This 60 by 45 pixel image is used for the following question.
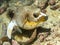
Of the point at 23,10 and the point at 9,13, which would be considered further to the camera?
the point at 9,13

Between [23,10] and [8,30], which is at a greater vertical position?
[23,10]

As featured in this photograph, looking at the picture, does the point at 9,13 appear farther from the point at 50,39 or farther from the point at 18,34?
the point at 50,39

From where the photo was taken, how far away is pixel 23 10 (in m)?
3.19

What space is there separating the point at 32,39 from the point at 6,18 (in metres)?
0.93

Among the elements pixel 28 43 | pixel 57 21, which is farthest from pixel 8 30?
pixel 57 21

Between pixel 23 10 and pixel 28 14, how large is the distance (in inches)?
4.4

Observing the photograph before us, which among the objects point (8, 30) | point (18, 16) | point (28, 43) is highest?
point (18, 16)

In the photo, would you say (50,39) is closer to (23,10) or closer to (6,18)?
(23,10)

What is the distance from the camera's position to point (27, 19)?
10.4ft

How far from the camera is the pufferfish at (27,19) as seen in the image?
3114 millimetres

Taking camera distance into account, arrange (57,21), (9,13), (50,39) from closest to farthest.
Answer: (50,39) < (57,21) < (9,13)

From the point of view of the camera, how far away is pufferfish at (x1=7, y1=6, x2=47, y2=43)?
3.11 m

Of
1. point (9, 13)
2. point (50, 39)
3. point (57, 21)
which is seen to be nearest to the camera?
point (50, 39)

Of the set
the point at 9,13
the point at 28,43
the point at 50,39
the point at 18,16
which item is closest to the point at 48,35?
the point at 50,39
